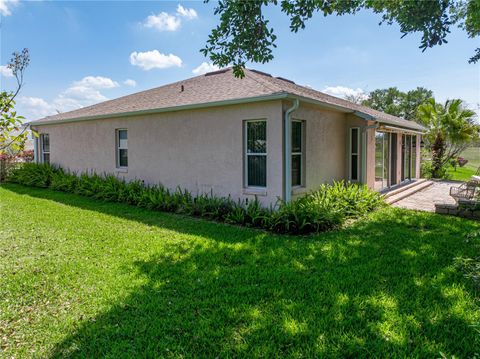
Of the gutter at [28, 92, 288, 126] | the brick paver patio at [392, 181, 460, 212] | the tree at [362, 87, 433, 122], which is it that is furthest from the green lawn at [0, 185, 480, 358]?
the tree at [362, 87, 433, 122]

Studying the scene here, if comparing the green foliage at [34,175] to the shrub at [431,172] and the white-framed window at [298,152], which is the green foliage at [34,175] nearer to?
the white-framed window at [298,152]

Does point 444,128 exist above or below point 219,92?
below

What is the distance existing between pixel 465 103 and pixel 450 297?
3023 centimetres

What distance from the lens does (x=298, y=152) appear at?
9055mm

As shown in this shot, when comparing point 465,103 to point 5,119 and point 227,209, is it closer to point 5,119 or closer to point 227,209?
point 227,209

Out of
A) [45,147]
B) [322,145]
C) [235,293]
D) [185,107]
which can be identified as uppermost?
[185,107]

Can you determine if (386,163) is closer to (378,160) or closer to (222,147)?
(378,160)

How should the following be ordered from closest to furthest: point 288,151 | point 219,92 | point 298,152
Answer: point 288,151
point 298,152
point 219,92

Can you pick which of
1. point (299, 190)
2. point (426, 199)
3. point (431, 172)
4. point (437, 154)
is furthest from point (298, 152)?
point (437, 154)

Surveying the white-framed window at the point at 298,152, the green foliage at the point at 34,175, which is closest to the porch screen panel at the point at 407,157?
the white-framed window at the point at 298,152

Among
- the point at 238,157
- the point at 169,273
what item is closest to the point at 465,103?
the point at 238,157

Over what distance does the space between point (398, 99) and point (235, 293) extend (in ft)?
164

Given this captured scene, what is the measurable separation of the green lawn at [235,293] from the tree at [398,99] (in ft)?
139

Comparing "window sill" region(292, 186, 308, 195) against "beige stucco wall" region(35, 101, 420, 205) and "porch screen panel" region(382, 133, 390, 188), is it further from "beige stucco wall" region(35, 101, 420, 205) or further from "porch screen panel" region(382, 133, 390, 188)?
"porch screen panel" region(382, 133, 390, 188)
